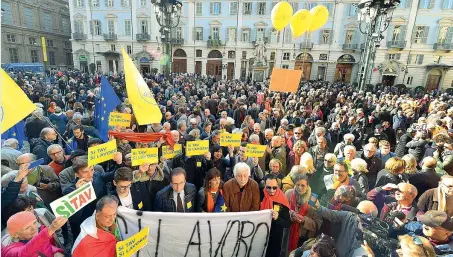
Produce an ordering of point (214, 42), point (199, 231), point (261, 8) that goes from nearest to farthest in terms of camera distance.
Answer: point (199, 231) → point (261, 8) → point (214, 42)

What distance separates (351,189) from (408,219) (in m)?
0.68

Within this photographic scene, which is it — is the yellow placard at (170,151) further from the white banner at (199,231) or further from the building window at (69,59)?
the building window at (69,59)

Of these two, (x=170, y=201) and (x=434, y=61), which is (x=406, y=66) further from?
(x=170, y=201)

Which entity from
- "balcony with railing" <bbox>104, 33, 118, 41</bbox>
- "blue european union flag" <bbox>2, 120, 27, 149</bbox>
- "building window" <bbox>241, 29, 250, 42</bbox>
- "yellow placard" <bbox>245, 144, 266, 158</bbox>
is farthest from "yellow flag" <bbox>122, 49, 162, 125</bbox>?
"balcony with railing" <bbox>104, 33, 118, 41</bbox>

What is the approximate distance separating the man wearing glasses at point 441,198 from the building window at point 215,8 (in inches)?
1416

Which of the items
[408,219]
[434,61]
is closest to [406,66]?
[434,61]

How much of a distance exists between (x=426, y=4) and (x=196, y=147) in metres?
37.9

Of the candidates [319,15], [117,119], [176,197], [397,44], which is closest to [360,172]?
[176,197]

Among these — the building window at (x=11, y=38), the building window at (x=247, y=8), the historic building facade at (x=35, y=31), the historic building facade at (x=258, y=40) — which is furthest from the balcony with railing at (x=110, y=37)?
the building window at (x=247, y=8)

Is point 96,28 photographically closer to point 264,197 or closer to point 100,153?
point 100,153

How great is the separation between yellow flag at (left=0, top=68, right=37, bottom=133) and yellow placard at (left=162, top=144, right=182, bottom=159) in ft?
6.05

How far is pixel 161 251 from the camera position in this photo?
3.32m

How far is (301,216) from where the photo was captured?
3.19 m

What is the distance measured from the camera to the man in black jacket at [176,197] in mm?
3404
